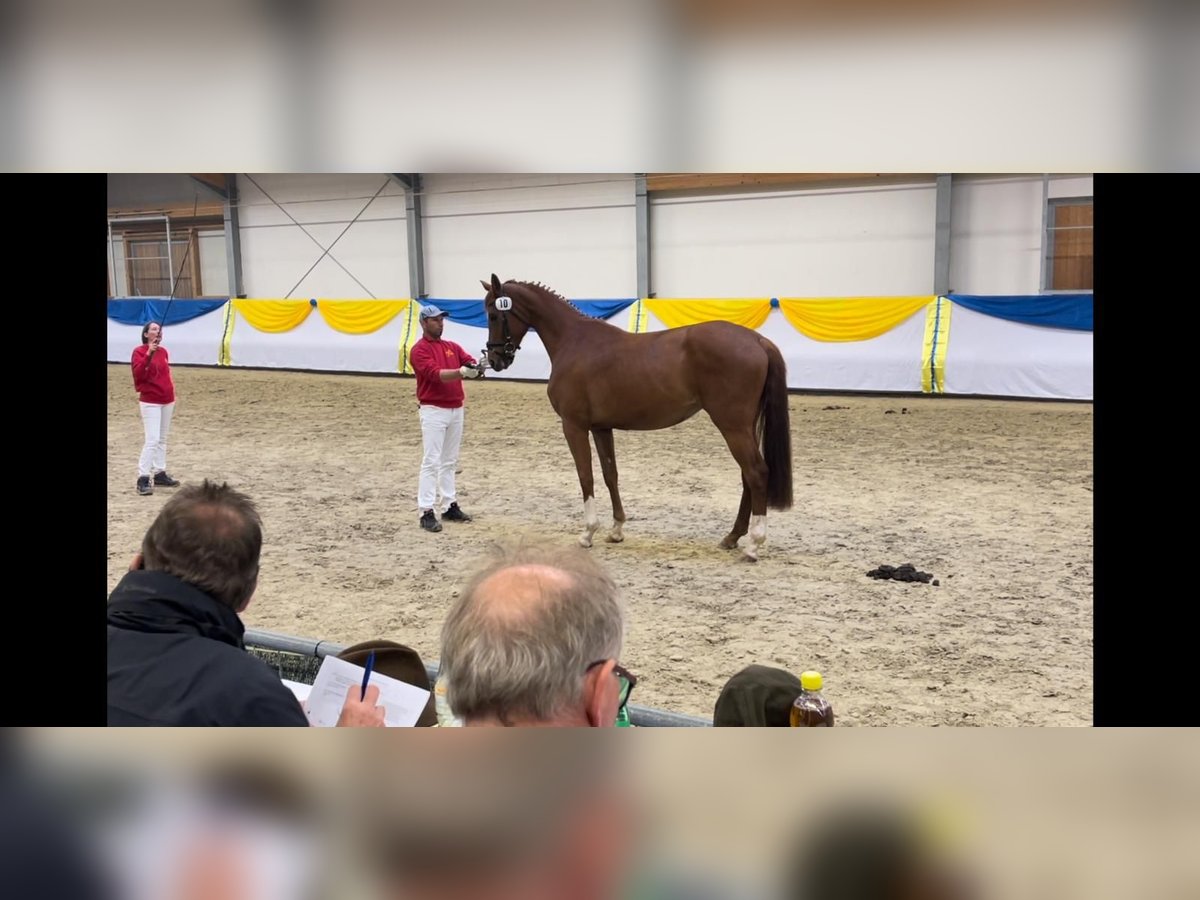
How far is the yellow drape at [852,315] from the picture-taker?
9578mm

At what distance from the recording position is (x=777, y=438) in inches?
185

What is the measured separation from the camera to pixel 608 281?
482 inches

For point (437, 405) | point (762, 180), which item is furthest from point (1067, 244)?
point (437, 405)

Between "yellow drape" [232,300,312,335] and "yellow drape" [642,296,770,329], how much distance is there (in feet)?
15.1

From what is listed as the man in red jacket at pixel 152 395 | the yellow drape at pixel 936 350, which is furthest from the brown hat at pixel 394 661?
the yellow drape at pixel 936 350

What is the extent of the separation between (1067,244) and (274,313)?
9.54 m

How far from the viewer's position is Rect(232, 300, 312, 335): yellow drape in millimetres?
12273

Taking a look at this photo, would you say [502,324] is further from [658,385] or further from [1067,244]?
[1067,244]

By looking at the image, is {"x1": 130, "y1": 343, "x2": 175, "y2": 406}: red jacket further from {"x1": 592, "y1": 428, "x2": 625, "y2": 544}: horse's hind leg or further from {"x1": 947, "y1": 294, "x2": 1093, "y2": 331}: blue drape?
{"x1": 947, "y1": 294, "x2": 1093, "y2": 331}: blue drape

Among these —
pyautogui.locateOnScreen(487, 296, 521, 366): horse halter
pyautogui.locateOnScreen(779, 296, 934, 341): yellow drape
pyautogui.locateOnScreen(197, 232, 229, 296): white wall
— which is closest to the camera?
pyautogui.locateOnScreen(487, 296, 521, 366): horse halter

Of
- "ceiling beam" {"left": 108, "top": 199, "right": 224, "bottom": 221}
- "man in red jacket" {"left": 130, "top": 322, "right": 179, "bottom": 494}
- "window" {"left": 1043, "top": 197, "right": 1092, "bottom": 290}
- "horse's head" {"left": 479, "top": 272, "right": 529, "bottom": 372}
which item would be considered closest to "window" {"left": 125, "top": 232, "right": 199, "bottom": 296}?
"ceiling beam" {"left": 108, "top": 199, "right": 224, "bottom": 221}

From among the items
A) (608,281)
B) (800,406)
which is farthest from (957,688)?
(608,281)

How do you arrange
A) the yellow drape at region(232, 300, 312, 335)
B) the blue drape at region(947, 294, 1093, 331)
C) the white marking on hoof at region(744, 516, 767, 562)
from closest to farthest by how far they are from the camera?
the white marking on hoof at region(744, 516, 767, 562) < the blue drape at region(947, 294, 1093, 331) < the yellow drape at region(232, 300, 312, 335)
